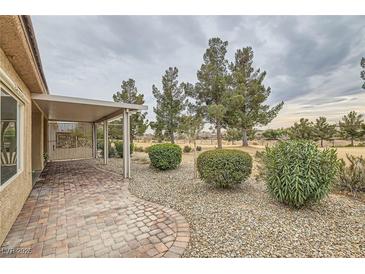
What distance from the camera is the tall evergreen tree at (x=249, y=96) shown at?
774 inches

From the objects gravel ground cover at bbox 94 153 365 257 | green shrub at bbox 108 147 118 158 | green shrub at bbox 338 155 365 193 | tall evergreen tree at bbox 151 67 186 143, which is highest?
tall evergreen tree at bbox 151 67 186 143

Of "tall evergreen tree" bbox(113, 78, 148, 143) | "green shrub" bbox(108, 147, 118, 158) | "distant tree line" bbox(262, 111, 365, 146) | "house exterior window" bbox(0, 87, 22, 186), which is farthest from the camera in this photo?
"distant tree line" bbox(262, 111, 365, 146)

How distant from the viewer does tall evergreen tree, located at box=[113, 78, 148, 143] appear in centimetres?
1775

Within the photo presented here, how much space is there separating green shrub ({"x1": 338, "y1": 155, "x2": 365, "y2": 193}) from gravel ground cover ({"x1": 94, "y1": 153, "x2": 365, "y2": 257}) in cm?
58

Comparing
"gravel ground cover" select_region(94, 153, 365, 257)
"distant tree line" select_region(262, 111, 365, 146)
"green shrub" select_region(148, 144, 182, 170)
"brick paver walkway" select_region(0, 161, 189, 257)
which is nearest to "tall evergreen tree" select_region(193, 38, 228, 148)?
"green shrub" select_region(148, 144, 182, 170)

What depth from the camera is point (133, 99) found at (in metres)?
17.9

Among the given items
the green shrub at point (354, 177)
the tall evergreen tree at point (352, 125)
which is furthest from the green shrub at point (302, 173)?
the tall evergreen tree at point (352, 125)

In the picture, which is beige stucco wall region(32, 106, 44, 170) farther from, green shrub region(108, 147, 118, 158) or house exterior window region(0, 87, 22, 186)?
green shrub region(108, 147, 118, 158)

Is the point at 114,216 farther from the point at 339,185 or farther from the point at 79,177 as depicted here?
the point at 339,185

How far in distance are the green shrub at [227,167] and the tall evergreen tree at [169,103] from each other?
47.0 ft

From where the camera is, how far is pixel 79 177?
754 centimetres
